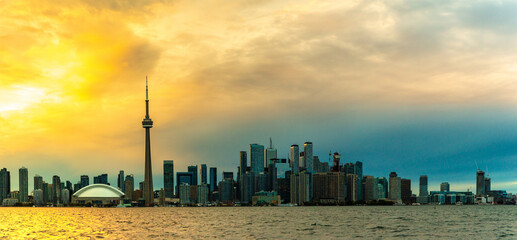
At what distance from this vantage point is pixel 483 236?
114438mm

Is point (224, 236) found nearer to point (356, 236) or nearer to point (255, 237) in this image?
point (255, 237)

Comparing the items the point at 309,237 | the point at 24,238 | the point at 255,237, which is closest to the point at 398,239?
the point at 309,237

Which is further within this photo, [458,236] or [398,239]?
[458,236]

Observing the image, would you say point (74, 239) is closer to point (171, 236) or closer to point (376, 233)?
point (171, 236)

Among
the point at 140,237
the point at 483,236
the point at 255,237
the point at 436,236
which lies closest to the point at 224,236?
the point at 255,237

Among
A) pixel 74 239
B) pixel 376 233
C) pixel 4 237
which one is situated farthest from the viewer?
pixel 376 233

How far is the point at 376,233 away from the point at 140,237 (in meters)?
48.6

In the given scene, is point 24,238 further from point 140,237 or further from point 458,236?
point 458,236

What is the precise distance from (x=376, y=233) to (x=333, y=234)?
32.6ft

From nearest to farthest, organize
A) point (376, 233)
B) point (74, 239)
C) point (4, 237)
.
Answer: point (74, 239) < point (4, 237) < point (376, 233)

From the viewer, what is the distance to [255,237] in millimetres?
109500

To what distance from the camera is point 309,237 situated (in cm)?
10869

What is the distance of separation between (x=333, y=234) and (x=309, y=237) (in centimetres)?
940

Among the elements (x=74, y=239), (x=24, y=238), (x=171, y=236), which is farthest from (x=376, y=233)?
(x=24, y=238)
